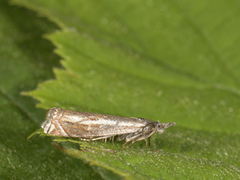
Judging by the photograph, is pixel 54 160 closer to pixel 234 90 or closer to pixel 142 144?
pixel 142 144

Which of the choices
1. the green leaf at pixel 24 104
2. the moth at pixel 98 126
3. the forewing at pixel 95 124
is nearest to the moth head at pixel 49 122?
the moth at pixel 98 126

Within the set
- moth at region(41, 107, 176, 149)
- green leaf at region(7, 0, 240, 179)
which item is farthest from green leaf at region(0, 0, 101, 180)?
moth at region(41, 107, 176, 149)

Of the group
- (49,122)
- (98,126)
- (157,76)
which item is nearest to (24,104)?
(49,122)

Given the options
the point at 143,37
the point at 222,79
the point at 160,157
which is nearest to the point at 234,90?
the point at 222,79

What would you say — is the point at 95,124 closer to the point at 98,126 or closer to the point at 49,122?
the point at 98,126

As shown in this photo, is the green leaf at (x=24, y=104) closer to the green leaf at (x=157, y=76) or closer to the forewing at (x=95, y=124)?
the green leaf at (x=157, y=76)

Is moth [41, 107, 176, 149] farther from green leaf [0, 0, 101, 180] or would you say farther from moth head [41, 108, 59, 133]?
green leaf [0, 0, 101, 180]
